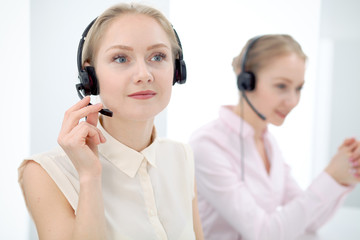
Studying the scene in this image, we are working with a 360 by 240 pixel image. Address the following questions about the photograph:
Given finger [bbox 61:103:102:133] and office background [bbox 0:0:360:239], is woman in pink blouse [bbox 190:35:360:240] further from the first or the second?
finger [bbox 61:103:102:133]

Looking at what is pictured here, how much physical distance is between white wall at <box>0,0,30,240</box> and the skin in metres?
0.82

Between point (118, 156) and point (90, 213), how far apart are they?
0.65 feet

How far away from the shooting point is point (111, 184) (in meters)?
0.86

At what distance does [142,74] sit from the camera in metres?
0.79

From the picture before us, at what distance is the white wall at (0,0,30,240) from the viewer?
3.62 feet

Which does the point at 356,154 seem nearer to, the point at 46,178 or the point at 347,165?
the point at 347,165

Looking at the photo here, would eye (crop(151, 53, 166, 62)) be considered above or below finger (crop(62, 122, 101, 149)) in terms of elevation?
above

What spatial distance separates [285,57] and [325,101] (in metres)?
0.33

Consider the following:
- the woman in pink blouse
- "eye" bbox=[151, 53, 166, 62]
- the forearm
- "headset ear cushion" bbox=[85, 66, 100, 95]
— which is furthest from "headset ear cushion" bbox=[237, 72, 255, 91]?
the forearm

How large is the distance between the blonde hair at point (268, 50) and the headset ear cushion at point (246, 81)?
3 centimetres

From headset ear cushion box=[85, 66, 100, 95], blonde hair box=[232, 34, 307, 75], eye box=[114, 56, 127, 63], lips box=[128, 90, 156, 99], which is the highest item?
blonde hair box=[232, 34, 307, 75]

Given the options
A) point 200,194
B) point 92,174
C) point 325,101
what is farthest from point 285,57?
point 92,174

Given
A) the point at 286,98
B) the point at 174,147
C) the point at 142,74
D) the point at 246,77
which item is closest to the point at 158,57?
the point at 142,74

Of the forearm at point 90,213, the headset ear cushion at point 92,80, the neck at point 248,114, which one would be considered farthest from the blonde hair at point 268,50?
the forearm at point 90,213
